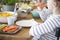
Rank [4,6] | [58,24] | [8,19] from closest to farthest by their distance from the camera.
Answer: [58,24] < [8,19] < [4,6]

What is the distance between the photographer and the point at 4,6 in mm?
2168

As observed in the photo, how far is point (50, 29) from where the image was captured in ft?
4.40

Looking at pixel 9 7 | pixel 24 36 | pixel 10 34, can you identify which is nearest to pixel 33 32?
pixel 24 36

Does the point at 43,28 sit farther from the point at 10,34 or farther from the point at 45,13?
the point at 45,13

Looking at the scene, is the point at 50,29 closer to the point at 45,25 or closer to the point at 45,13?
the point at 45,25

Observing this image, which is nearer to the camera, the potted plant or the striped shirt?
the striped shirt

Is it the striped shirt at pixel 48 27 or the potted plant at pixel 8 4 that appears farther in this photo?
the potted plant at pixel 8 4

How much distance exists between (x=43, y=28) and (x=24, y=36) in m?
0.18

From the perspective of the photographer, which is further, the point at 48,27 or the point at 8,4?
the point at 8,4

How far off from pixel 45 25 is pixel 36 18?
65cm

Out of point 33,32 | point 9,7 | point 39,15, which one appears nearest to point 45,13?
point 39,15

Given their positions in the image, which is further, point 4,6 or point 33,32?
point 4,6

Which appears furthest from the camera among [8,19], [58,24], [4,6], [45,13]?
[4,6]

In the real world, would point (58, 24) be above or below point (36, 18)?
above
